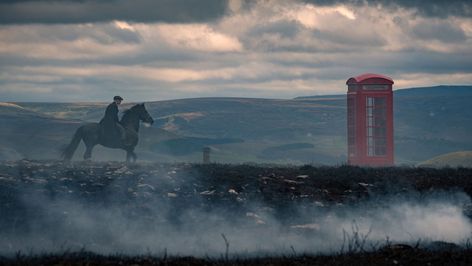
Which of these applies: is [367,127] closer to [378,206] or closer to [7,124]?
[378,206]

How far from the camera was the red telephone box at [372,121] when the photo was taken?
3062 cm

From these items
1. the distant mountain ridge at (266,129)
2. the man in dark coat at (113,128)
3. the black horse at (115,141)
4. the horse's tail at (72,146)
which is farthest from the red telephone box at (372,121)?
the distant mountain ridge at (266,129)

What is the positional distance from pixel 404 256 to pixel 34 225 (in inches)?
306

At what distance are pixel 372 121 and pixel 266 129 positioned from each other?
185 ft

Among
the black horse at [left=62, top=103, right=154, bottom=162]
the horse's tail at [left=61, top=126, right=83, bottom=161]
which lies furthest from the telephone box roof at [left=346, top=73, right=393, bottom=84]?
the horse's tail at [left=61, top=126, right=83, bottom=161]

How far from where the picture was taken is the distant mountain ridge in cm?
5984

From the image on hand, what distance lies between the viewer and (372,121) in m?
30.8

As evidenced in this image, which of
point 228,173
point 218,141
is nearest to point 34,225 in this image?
point 228,173

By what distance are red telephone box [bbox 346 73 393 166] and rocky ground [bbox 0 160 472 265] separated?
7.78m

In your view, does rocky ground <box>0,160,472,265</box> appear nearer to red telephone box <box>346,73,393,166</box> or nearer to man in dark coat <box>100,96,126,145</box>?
man in dark coat <box>100,96,126,145</box>

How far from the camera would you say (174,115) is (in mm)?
94500

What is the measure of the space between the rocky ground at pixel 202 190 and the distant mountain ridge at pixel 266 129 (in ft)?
89.6

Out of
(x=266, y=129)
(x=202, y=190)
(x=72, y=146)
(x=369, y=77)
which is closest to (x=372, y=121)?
(x=369, y=77)

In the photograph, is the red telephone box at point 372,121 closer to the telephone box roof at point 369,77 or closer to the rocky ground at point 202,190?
the telephone box roof at point 369,77
